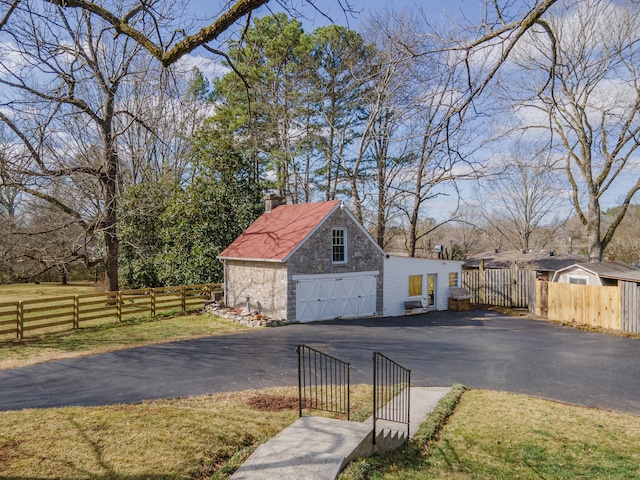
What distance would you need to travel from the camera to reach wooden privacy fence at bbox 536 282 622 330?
55.3 ft

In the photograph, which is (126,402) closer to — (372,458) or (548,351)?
(372,458)

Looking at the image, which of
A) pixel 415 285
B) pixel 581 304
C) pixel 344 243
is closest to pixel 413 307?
pixel 415 285

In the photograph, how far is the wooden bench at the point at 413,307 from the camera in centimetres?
2094

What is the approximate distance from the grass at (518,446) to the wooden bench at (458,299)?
45.6ft

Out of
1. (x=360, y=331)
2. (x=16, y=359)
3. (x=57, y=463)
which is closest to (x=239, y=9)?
(x=57, y=463)

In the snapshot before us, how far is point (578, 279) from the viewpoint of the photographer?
19.5 metres

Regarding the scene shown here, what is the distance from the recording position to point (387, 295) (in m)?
20.6

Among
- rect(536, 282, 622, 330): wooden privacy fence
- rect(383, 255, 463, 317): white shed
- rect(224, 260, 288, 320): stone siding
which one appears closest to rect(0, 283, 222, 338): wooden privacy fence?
rect(224, 260, 288, 320): stone siding

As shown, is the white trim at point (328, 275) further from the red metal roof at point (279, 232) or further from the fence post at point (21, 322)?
the fence post at point (21, 322)

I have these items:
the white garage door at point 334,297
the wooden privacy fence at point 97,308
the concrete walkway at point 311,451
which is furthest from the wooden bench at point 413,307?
the concrete walkway at point 311,451

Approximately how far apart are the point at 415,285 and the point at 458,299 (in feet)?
8.64

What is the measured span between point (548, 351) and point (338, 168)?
18695 mm

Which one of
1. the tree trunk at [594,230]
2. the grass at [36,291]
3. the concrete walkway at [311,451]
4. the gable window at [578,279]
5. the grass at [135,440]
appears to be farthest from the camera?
the grass at [36,291]

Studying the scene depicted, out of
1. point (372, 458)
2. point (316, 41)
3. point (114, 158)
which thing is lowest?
point (372, 458)
